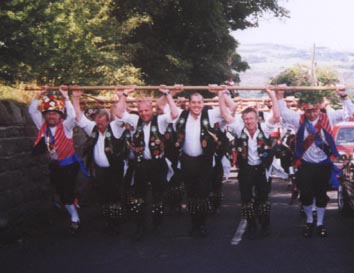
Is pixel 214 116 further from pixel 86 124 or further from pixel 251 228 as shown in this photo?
pixel 86 124

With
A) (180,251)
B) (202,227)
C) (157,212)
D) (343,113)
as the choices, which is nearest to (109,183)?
(157,212)

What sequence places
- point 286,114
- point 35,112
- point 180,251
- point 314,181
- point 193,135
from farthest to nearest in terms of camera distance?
Answer: point 35,112
point 286,114
point 193,135
point 314,181
point 180,251

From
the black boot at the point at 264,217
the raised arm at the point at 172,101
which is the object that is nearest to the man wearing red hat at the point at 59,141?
the raised arm at the point at 172,101

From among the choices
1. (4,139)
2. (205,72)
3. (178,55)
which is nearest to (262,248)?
(4,139)

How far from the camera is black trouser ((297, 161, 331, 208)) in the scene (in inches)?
347

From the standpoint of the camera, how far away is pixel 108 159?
30.1ft

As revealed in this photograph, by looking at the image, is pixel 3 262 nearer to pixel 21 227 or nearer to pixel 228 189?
pixel 21 227

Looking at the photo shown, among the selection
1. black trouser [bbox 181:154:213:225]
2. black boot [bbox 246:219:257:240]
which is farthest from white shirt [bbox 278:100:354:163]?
black trouser [bbox 181:154:213:225]

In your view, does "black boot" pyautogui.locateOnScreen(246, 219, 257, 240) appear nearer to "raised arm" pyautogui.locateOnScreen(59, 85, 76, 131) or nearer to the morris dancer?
the morris dancer

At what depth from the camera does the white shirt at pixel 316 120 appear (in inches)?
342

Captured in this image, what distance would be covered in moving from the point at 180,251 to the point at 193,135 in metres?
1.79

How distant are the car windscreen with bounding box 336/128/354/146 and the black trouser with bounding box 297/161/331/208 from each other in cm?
765

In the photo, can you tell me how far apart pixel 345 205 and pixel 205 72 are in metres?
22.0

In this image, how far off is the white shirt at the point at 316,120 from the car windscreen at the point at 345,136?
7441 mm
